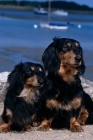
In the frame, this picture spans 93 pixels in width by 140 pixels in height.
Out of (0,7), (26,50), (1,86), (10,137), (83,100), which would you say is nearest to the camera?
(10,137)

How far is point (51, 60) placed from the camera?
833 cm

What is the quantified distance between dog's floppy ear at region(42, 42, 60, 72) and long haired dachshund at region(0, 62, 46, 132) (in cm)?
11

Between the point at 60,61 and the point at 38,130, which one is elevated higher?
the point at 60,61

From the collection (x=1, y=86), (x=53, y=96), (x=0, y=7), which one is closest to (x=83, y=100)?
(x=53, y=96)

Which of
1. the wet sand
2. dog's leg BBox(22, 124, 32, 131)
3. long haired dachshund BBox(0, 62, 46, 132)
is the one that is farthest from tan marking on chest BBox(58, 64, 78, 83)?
the wet sand

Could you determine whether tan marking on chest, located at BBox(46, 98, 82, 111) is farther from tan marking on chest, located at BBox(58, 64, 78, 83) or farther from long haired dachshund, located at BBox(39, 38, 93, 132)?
tan marking on chest, located at BBox(58, 64, 78, 83)

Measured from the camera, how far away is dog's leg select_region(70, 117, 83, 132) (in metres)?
8.41

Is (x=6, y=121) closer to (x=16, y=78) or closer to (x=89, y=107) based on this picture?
(x=16, y=78)

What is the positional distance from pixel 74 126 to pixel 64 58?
1053 mm

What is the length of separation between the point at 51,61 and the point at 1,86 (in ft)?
6.22

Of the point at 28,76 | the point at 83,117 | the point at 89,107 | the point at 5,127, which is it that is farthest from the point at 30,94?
the point at 89,107

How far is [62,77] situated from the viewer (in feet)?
27.6

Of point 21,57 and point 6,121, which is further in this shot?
point 21,57

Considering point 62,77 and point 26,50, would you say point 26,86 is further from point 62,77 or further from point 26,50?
point 26,50
